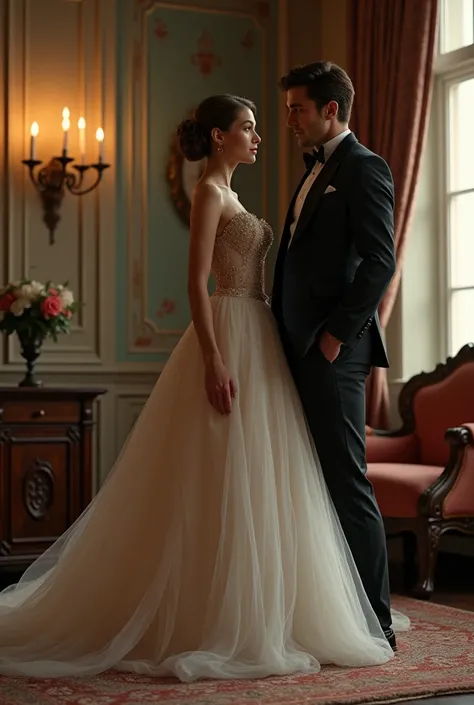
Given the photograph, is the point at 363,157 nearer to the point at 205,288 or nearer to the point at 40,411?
the point at 205,288

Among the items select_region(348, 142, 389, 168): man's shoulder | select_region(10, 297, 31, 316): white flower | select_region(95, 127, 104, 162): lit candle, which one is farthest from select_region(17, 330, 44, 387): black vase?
select_region(348, 142, 389, 168): man's shoulder

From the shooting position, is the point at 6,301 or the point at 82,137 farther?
the point at 82,137

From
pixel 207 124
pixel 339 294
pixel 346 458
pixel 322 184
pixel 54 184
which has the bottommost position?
pixel 346 458

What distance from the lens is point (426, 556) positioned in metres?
4.54

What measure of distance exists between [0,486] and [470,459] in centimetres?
202

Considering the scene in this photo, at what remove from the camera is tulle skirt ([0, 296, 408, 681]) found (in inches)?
116

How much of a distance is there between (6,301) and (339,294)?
2.36m

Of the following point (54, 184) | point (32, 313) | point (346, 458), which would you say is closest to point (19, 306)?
point (32, 313)

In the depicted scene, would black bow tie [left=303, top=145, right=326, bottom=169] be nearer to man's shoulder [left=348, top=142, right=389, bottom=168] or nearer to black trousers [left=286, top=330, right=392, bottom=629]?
man's shoulder [left=348, top=142, right=389, bottom=168]

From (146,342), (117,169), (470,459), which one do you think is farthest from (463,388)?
(117,169)

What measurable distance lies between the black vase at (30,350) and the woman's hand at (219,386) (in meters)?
2.19

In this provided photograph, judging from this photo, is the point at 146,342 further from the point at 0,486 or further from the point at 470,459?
the point at 470,459

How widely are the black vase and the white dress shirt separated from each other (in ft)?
7.02

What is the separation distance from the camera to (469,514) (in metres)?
4.61
